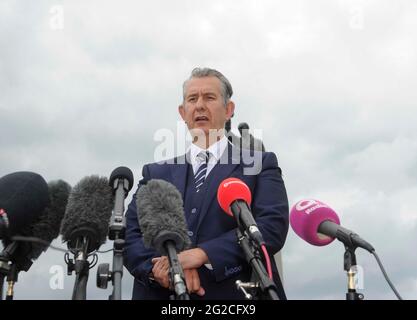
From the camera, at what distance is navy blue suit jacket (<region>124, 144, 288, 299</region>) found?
3.71 meters

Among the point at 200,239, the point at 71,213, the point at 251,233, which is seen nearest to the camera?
the point at 251,233

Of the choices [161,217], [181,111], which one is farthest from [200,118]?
[161,217]

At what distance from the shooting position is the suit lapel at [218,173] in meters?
4.13

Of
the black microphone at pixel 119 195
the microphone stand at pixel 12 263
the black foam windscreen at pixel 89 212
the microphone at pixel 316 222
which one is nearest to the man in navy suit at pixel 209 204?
the microphone at pixel 316 222

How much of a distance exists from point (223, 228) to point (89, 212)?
1166mm

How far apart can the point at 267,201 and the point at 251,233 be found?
1.23 m

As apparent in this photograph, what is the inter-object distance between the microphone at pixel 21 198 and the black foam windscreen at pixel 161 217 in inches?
29.1

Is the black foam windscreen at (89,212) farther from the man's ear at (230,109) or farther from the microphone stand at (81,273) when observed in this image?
the man's ear at (230,109)

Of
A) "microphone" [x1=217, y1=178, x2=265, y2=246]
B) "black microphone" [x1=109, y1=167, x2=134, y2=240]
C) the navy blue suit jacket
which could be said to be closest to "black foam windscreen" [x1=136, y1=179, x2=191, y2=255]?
"black microphone" [x1=109, y1=167, x2=134, y2=240]

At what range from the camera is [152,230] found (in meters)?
2.95

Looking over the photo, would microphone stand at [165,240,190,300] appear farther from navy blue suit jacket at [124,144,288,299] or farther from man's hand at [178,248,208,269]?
navy blue suit jacket at [124,144,288,299]

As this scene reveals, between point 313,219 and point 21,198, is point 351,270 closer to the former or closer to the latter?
point 313,219
